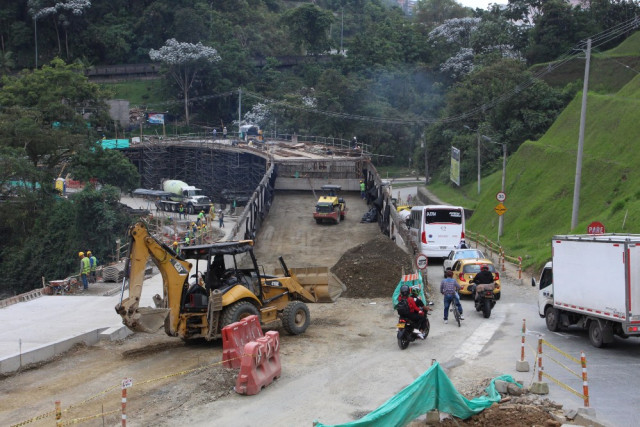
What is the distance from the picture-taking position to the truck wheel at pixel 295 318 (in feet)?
59.1

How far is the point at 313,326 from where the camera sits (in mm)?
19797

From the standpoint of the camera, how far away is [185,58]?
10319cm

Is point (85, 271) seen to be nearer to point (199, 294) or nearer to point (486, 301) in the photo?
point (199, 294)

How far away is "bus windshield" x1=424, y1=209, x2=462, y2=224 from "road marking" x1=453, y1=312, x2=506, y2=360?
39.7ft

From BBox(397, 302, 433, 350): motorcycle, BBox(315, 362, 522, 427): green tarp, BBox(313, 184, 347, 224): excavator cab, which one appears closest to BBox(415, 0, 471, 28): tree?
BBox(313, 184, 347, 224): excavator cab

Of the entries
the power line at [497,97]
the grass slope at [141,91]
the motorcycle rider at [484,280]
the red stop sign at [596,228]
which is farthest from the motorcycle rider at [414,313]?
the grass slope at [141,91]

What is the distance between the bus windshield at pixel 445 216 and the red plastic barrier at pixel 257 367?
21.1 m

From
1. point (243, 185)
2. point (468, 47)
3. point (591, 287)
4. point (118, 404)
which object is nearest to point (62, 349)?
point (118, 404)

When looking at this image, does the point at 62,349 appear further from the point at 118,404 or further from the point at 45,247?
the point at 45,247

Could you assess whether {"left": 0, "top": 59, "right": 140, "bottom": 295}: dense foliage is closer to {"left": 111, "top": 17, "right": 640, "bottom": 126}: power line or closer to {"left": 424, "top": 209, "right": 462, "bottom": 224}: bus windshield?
{"left": 424, "top": 209, "right": 462, "bottom": 224}: bus windshield

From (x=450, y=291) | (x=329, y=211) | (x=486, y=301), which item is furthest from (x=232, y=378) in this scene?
(x=329, y=211)

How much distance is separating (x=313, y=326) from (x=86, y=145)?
5006 centimetres

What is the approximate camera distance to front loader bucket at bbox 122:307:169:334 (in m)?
15.3

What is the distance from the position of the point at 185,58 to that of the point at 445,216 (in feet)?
249
